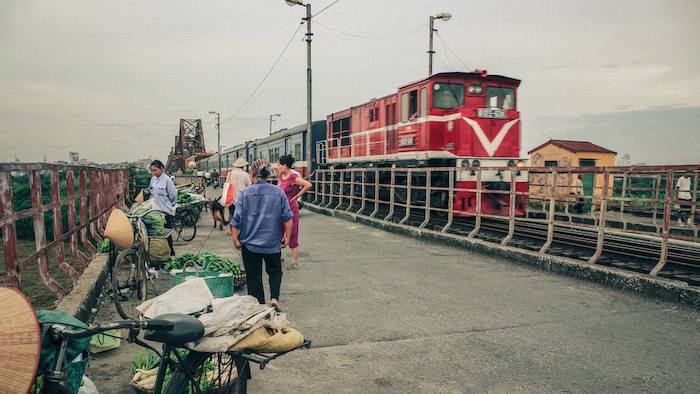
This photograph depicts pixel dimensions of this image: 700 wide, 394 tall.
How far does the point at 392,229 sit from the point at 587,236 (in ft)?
16.3

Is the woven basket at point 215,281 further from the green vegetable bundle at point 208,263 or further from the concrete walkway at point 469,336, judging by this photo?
the concrete walkway at point 469,336

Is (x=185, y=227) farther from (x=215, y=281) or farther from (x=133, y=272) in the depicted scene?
(x=215, y=281)

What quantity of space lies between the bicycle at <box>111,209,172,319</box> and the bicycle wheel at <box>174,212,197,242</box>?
17.7 ft

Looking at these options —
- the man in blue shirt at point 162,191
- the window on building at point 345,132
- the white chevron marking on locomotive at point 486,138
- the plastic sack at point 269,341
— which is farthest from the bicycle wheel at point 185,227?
the plastic sack at point 269,341

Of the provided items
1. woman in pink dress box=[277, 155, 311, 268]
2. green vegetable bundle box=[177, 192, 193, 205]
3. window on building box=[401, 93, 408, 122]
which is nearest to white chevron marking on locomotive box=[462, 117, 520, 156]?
window on building box=[401, 93, 408, 122]

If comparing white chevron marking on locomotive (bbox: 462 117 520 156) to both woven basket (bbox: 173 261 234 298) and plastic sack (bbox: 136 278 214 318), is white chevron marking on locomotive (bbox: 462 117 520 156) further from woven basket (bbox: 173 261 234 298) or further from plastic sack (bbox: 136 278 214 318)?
plastic sack (bbox: 136 278 214 318)

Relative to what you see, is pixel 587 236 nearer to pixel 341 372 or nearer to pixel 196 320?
pixel 341 372

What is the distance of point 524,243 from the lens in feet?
32.2

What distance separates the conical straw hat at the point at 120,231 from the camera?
5625 millimetres

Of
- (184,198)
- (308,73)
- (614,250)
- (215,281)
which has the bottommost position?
(614,250)

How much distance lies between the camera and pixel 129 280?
596 centimetres

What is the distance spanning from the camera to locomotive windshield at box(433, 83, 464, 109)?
1348 cm

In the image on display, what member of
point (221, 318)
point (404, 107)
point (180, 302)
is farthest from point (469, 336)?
point (404, 107)

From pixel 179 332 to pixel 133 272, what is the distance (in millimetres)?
4283
